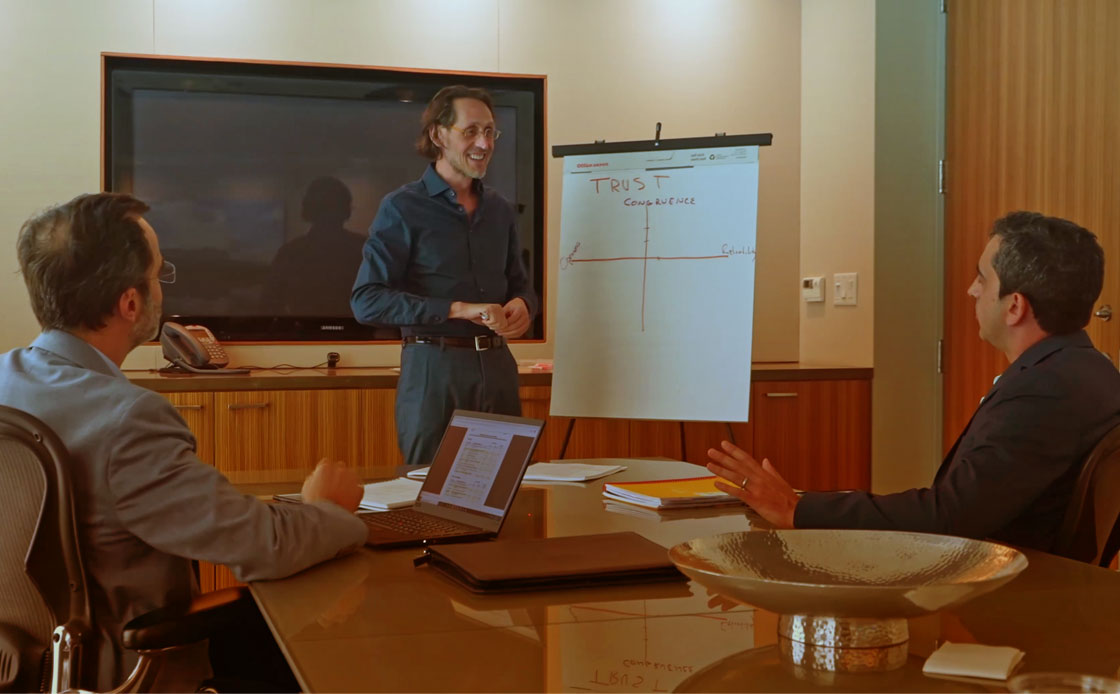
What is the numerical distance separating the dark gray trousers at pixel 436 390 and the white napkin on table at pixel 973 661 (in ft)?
7.31

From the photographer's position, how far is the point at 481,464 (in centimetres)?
182

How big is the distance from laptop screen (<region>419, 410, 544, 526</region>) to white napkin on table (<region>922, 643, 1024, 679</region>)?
858mm

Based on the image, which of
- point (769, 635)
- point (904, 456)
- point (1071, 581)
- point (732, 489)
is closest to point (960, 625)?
point (769, 635)

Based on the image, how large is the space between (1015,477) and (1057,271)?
1.38ft

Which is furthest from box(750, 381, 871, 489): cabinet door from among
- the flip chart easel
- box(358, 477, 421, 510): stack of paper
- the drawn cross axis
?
box(358, 477, 421, 510): stack of paper

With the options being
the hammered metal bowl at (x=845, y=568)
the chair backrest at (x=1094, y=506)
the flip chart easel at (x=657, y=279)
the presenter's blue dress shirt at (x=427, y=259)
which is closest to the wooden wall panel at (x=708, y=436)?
the flip chart easel at (x=657, y=279)

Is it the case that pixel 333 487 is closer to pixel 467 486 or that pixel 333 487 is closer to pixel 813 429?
pixel 467 486

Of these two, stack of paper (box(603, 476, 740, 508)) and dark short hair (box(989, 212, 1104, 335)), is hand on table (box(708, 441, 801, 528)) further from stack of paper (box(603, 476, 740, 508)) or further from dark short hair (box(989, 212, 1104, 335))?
dark short hair (box(989, 212, 1104, 335))

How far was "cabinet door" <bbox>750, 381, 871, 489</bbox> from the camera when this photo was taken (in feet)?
13.5

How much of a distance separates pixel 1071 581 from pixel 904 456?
9.73 feet

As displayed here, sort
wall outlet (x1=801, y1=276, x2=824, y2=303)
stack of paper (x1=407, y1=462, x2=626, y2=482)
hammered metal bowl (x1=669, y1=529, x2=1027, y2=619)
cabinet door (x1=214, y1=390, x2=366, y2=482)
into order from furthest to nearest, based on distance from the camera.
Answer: wall outlet (x1=801, y1=276, x2=824, y2=303), cabinet door (x1=214, y1=390, x2=366, y2=482), stack of paper (x1=407, y1=462, x2=626, y2=482), hammered metal bowl (x1=669, y1=529, x2=1027, y2=619)

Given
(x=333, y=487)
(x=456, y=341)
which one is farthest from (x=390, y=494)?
(x=456, y=341)

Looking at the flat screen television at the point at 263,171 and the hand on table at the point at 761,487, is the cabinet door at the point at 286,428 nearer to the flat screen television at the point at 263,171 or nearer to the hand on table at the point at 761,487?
the flat screen television at the point at 263,171

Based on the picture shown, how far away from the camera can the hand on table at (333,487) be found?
1.65 meters
